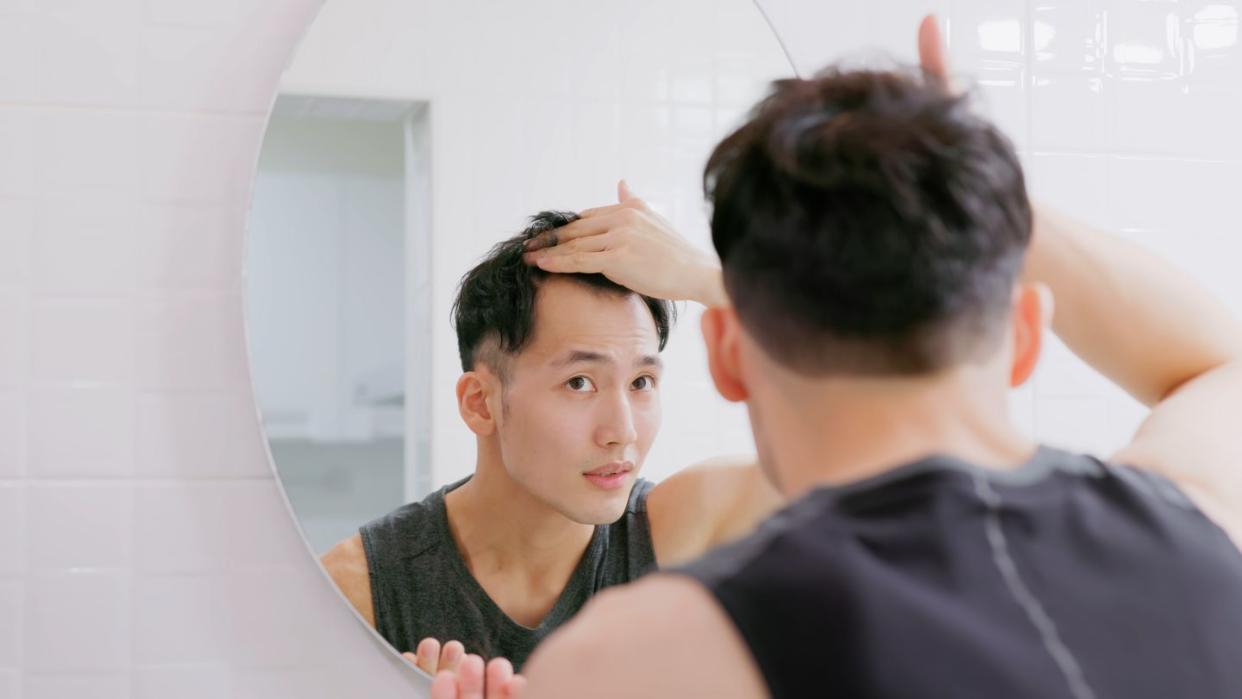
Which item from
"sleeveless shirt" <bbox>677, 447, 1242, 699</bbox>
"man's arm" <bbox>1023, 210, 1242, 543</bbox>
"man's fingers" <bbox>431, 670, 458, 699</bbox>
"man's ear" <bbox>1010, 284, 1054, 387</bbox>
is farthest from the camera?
"man's fingers" <bbox>431, 670, 458, 699</bbox>

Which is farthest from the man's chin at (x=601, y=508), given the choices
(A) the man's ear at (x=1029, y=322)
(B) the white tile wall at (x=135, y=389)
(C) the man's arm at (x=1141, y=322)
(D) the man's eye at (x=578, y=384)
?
(A) the man's ear at (x=1029, y=322)

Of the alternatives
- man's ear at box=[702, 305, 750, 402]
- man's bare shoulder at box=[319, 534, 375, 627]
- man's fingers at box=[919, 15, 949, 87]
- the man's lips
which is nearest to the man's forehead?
the man's lips

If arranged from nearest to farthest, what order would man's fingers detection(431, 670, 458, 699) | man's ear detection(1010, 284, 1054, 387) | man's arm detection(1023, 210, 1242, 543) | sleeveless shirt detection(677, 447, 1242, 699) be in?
1. sleeveless shirt detection(677, 447, 1242, 699)
2. man's ear detection(1010, 284, 1054, 387)
3. man's arm detection(1023, 210, 1242, 543)
4. man's fingers detection(431, 670, 458, 699)

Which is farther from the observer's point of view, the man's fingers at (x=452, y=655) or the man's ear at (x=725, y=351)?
the man's fingers at (x=452, y=655)

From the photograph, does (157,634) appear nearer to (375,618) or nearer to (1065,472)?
(375,618)

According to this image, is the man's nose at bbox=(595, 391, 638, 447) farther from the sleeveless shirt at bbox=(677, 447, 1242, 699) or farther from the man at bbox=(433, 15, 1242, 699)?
the sleeveless shirt at bbox=(677, 447, 1242, 699)

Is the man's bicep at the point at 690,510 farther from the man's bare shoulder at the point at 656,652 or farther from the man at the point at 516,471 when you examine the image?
the man's bare shoulder at the point at 656,652

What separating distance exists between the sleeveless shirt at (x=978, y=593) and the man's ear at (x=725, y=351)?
138 millimetres

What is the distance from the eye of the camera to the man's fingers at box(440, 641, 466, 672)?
1.25 metres

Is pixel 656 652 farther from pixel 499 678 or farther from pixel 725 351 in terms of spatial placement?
pixel 499 678

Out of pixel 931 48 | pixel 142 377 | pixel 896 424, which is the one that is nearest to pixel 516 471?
pixel 142 377

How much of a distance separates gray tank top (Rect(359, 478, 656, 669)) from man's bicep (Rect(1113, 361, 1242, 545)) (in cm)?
62

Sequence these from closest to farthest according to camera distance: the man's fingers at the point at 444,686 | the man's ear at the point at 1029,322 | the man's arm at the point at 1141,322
A: the man's ear at the point at 1029,322
the man's arm at the point at 1141,322
the man's fingers at the point at 444,686

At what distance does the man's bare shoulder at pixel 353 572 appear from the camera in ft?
4.08
